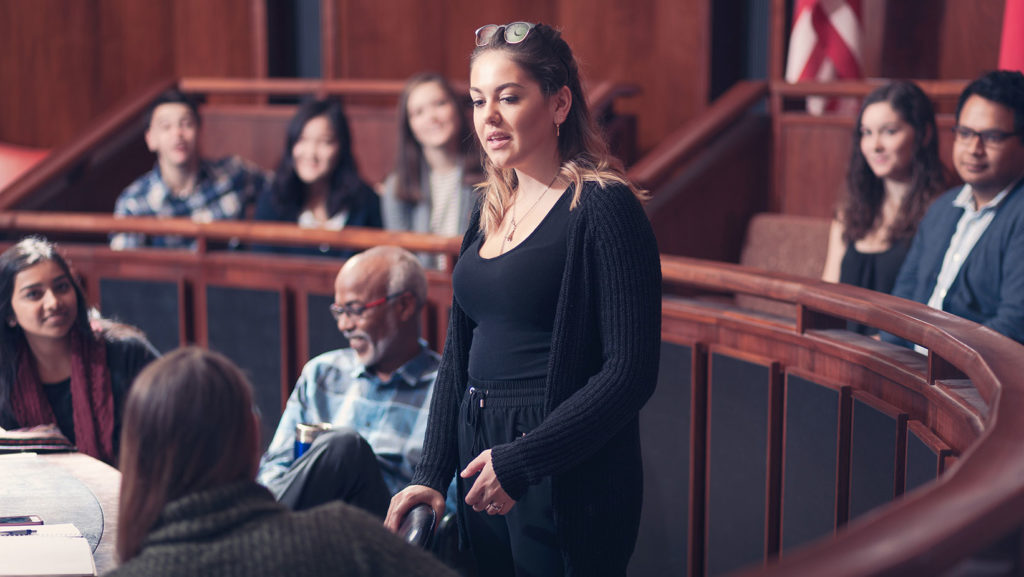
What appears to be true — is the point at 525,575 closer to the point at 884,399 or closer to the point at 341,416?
the point at 884,399

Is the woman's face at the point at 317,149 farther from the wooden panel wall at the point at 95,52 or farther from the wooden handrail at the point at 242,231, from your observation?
the wooden panel wall at the point at 95,52

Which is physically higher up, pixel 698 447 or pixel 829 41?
pixel 829 41

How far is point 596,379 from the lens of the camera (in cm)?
166

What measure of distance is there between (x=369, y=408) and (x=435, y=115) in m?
1.49

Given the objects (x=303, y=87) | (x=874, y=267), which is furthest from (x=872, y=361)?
(x=303, y=87)

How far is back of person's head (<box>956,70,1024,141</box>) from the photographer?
2.71m

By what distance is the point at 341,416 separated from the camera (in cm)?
279

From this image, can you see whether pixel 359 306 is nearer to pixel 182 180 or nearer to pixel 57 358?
pixel 57 358

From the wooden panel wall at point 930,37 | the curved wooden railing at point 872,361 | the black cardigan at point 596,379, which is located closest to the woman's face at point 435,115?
the curved wooden railing at point 872,361

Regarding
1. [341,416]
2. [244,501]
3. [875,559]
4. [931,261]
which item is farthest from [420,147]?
[875,559]

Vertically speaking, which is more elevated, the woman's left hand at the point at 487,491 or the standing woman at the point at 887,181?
the standing woman at the point at 887,181

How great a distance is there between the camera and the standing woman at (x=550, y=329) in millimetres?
1646

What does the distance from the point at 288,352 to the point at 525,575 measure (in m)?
2.07

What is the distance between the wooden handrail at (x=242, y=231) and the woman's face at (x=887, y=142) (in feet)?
3.96
